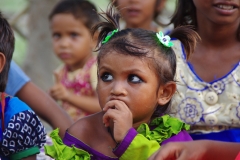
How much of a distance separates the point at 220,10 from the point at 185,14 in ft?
1.57

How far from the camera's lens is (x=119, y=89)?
321cm

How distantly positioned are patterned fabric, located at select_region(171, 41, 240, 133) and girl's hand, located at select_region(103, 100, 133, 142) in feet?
2.51

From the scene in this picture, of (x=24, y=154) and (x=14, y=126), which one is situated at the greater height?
(x=14, y=126)

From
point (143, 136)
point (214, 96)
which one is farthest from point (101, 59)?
point (214, 96)

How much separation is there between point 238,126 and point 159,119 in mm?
736

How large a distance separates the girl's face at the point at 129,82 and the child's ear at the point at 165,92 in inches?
2.8

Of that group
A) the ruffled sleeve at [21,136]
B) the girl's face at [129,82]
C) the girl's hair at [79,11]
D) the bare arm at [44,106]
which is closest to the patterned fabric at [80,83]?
the girl's hair at [79,11]

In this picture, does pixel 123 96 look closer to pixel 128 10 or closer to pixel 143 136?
pixel 143 136

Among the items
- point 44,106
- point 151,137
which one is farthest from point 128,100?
point 44,106

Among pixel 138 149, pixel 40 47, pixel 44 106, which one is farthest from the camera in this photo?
pixel 40 47

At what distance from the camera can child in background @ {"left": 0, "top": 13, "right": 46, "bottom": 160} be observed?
3469mm

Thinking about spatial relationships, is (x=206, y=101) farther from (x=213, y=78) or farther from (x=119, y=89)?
(x=119, y=89)

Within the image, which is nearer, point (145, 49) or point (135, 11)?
point (145, 49)

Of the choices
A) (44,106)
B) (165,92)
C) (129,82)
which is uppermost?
(129,82)
